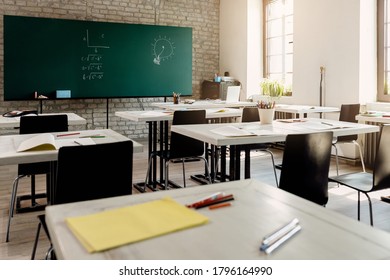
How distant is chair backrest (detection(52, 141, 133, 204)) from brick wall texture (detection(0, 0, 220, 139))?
226 inches

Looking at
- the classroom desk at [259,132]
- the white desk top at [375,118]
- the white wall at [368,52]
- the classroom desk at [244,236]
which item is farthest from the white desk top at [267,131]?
the white wall at [368,52]

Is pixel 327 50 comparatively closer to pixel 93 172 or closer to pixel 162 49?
pixel 162 49

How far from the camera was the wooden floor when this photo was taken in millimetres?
2999

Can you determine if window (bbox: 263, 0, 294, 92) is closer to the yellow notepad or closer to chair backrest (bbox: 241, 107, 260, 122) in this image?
chair backrest (bbox: 241, 107, 260, 122)

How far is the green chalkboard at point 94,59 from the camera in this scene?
6.65 m

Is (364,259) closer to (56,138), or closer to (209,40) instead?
(56,138)

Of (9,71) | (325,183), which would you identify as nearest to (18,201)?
(325,183)

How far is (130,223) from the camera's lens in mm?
1118

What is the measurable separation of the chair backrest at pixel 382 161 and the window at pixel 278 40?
4.81 meters

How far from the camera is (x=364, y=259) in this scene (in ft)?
3.01

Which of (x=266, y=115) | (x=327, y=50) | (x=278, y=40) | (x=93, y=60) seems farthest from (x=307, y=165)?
(x=278, y=40)

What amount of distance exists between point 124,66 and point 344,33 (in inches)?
151

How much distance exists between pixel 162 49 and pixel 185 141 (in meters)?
4.24

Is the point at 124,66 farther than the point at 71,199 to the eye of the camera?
Yes
